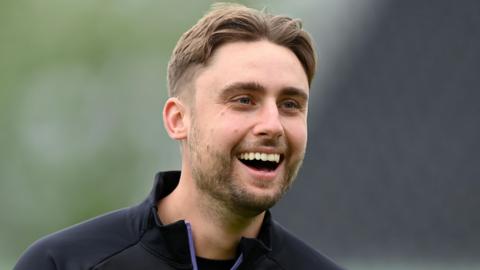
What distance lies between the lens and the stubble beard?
143 inches

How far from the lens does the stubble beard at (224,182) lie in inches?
143

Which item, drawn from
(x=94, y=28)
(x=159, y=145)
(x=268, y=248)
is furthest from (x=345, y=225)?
(x=94, y=28)

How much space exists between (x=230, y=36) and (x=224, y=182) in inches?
21.1

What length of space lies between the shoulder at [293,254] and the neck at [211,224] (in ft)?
0.59

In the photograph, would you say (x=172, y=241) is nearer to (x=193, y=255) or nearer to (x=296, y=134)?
(x=193, y=255)

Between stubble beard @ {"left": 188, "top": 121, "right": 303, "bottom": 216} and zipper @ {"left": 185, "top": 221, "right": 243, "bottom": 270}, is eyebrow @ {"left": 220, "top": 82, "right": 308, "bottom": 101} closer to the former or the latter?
stubble beard @ {"left": 188, "top": 121, "right": 303, "bottom": 216}

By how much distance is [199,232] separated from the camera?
380 centimetres

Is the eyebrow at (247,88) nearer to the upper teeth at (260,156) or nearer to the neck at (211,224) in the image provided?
the upper teeth at (260,156)

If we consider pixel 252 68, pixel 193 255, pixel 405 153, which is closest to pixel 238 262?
pixel 193 255

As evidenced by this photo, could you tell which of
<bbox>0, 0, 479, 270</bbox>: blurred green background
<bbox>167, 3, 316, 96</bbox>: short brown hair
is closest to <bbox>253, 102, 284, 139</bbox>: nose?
<bbox>167, 3, 316, 96</bbox>: short brown hair

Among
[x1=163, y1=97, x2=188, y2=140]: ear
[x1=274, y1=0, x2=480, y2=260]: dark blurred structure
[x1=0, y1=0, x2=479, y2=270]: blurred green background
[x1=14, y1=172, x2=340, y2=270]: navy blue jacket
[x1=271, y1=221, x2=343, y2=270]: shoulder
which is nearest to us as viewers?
[x1=14, y1=172, x2=340, y2=270]: navy blue jacket

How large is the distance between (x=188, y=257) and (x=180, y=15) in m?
17.5

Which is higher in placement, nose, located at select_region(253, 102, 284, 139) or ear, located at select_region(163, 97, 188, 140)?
nose, located at select_region(253, 102, 284, 139)

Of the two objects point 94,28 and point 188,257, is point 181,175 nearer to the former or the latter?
point 188,257
